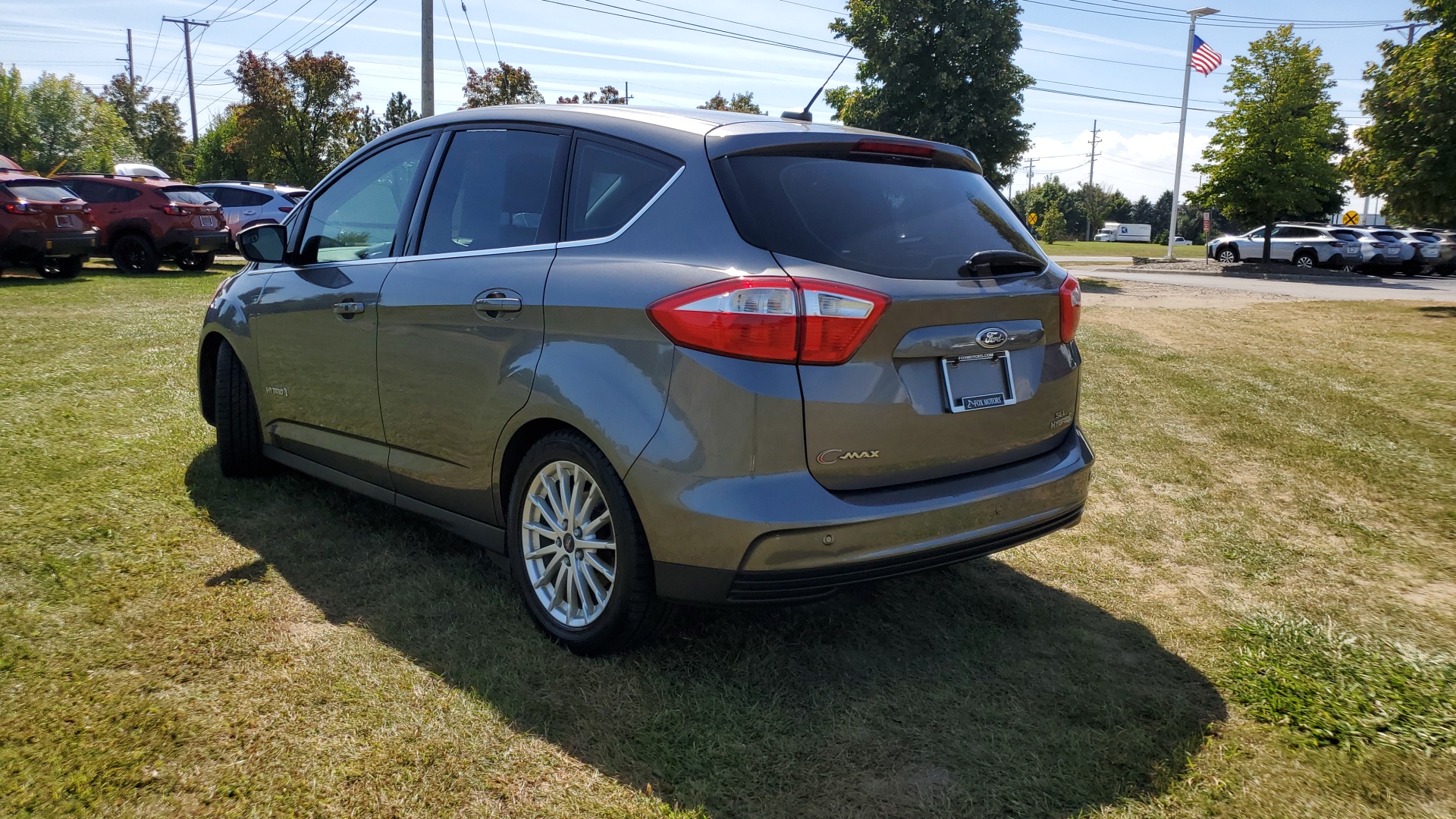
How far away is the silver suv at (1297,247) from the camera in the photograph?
30.2 meters

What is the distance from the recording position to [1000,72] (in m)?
24.8

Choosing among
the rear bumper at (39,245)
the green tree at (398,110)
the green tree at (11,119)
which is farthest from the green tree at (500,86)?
the rear bumper at (39,245)

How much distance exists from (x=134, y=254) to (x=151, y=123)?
180 feet

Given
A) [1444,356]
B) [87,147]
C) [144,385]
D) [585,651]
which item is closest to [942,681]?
[585,651]

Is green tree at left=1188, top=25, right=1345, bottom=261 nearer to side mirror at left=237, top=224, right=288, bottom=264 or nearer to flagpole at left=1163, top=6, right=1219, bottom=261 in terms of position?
flagpole at left=1163, top=6, right=1219, bottom=261

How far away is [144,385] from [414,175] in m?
4.86

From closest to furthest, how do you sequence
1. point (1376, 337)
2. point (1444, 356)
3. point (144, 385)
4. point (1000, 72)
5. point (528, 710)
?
point (528, 710) < point (144, 385) < point (1444, 356) < point (1376, 337) < point (1000, 72)

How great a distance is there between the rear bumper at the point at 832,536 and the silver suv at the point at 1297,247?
32179mm

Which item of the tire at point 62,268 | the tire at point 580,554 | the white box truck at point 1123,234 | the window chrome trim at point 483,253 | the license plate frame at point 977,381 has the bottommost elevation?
the tire at point 580,554

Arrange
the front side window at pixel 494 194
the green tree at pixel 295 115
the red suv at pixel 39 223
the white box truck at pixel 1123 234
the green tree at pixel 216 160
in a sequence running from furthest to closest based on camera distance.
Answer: the white box truck at pixel 1123 234 < the green tree at pixel 216 160 < the green tree at pixel 295 115 < the red suv at pixel 39 223 < the front side window at pixel 494 194

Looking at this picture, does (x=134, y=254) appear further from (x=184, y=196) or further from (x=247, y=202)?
(x=247, y=202)

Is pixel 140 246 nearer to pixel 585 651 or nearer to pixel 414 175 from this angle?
pixel 414 175

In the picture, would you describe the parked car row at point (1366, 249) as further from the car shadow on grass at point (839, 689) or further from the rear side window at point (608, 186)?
the rear side window at point (608, 186)

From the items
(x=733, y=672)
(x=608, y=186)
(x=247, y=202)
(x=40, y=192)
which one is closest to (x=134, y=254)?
(x=40, y=192)
